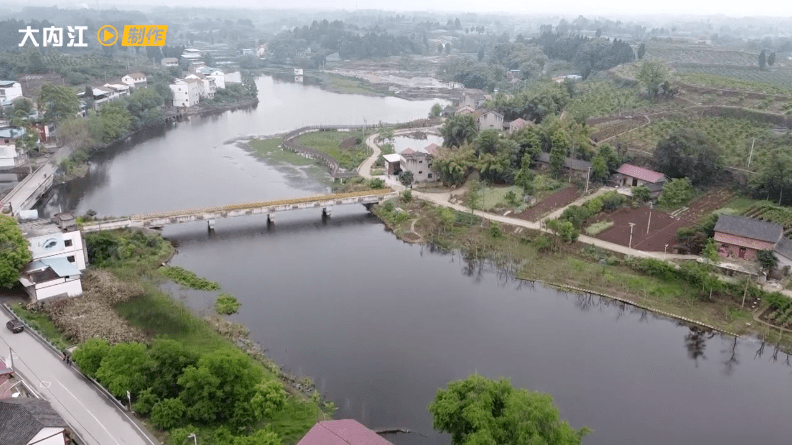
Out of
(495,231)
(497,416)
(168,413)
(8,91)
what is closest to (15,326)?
(168,413)

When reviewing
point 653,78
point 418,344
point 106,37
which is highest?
point 653,78

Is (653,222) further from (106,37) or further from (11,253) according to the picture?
(106,37)

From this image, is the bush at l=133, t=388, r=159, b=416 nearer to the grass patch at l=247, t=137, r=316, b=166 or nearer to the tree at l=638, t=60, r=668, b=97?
the grass patch at l=247, t=137, r=316, b=166

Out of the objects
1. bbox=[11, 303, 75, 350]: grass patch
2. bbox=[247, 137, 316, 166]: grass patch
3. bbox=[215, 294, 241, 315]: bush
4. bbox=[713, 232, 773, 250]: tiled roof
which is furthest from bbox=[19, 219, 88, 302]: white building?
bbox=[713, 232, 773, 250]: tiled roof

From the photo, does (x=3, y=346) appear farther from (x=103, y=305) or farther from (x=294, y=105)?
(x=294, y=105)

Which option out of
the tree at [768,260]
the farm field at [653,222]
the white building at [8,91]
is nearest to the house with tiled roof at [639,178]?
the farm field at [653,222]

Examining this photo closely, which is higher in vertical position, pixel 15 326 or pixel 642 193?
pixel 642 193

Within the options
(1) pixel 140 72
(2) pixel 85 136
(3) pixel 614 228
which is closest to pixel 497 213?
(3) pixel 614 228
